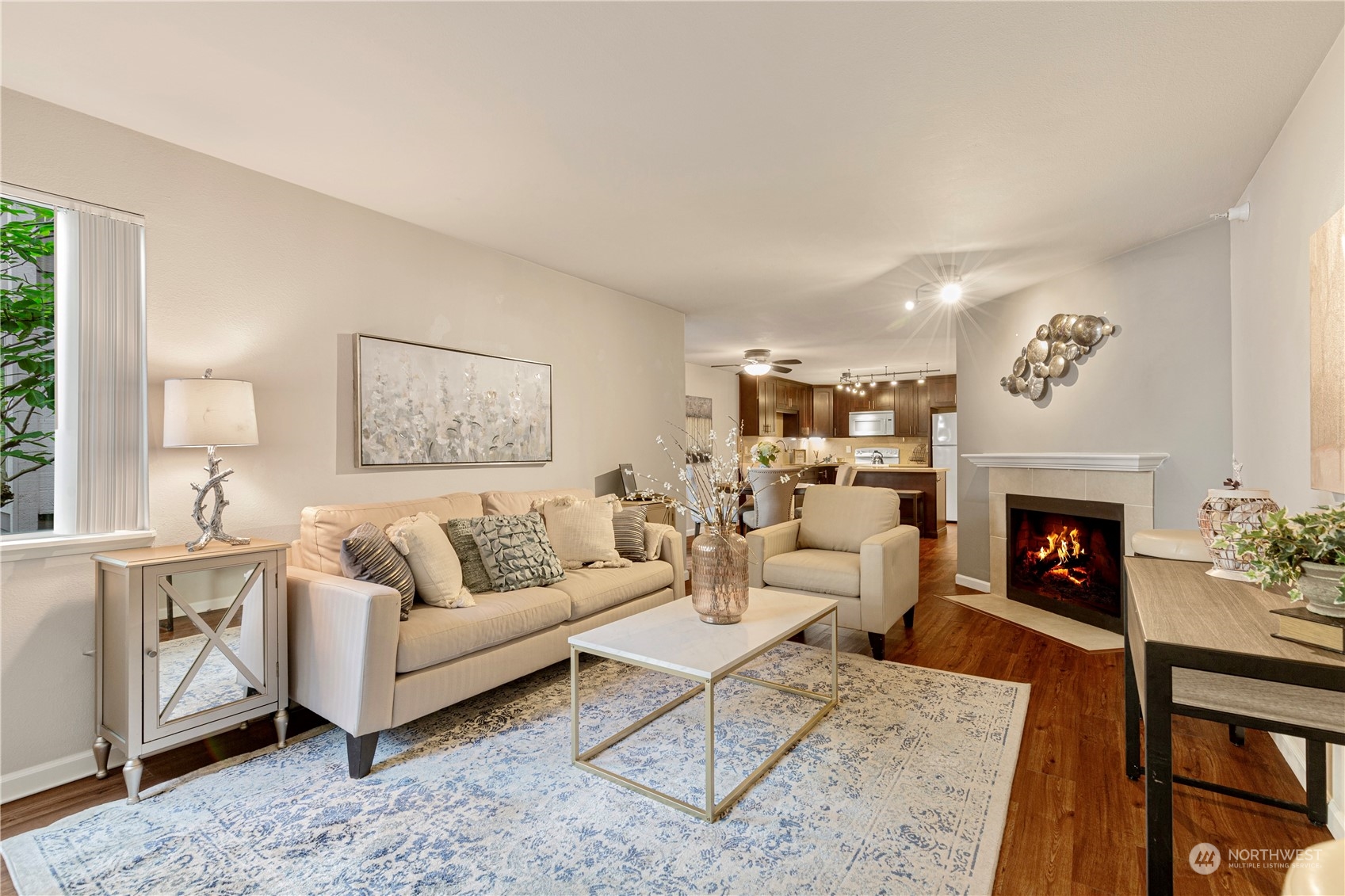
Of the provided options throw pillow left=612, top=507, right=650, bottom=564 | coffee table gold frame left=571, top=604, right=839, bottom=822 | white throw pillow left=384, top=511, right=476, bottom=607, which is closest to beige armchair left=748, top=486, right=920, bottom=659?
coffee table gold frame left=571, top=604, right=839, bottom=822

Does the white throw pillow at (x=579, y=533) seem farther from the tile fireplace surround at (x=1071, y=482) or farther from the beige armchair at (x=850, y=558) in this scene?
the tile fireplace surround at (x=1071, y=482)

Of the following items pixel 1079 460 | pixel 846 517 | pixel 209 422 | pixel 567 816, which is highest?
pixel 209 422

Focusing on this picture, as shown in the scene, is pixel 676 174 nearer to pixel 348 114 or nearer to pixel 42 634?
pixel 348 114

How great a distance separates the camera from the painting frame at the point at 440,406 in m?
3.26

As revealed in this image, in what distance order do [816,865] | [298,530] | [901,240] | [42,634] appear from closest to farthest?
[816,865] → [42,634] → [298,530] → [901,240]

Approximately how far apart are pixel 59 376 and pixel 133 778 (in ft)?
4.98

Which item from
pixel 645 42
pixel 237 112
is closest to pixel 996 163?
pixel 645 42

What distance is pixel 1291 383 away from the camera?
2.44 metres

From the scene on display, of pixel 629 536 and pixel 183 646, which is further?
pixel 629 536

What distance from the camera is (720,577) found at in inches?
99.3

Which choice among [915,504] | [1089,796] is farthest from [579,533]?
[915,504]

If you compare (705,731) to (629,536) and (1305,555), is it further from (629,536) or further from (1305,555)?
(629,536)

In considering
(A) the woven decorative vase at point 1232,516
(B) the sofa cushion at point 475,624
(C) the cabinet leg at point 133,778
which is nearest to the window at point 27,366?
(C) the cabinet leg at point 133,778

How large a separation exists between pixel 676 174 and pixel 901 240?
5.44 ft
